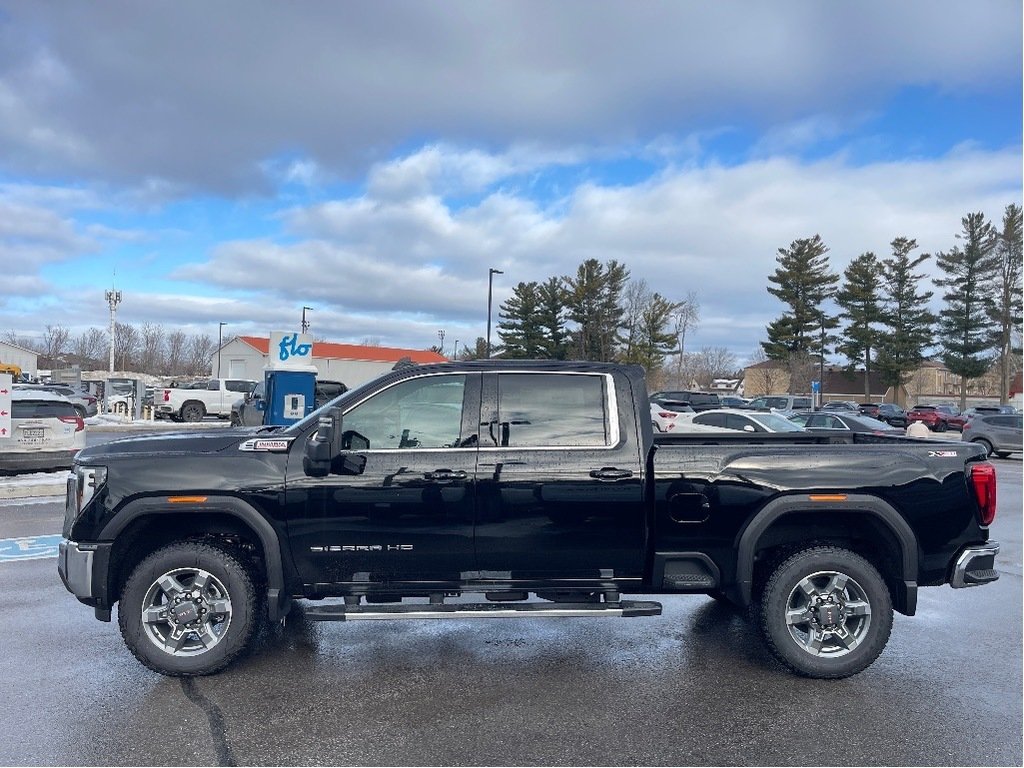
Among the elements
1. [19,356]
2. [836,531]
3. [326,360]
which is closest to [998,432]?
[836,531]

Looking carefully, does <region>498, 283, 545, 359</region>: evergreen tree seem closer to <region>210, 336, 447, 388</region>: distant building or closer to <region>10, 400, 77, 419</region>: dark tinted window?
<region>210, 336, 447, 388</region>: distant building

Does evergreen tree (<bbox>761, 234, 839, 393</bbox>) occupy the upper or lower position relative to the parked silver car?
upper

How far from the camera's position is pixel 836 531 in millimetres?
4969

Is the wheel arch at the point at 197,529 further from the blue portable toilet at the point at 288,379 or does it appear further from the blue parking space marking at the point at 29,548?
the blue portable toilet at the point at 288,379

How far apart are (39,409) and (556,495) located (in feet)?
35.4

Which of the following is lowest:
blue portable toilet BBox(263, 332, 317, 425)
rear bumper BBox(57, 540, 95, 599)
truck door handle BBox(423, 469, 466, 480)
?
rear bumper BBox(57, 540, 95, 599)

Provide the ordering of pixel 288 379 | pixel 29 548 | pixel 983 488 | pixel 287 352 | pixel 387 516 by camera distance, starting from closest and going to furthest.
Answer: pixel 387 516 → pixel 983 488 → pixel 29 548 → pixel 288 379 → pixel 287 352

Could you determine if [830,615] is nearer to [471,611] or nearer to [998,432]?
[471,611]

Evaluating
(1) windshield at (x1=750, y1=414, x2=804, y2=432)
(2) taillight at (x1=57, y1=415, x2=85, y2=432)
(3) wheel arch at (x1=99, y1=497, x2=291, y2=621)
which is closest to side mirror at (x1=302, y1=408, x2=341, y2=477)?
(3) wheel arch at (x1=99, y1=497, x2=291, y2=621)

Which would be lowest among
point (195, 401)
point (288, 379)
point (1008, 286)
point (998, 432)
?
point (998, 432)

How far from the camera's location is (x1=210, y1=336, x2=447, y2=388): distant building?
228ft

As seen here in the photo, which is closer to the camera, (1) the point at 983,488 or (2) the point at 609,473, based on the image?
(2) the point at 609,473

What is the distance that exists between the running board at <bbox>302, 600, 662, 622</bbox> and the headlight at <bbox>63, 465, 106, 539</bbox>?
1.45 meters

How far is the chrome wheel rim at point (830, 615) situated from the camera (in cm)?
477
